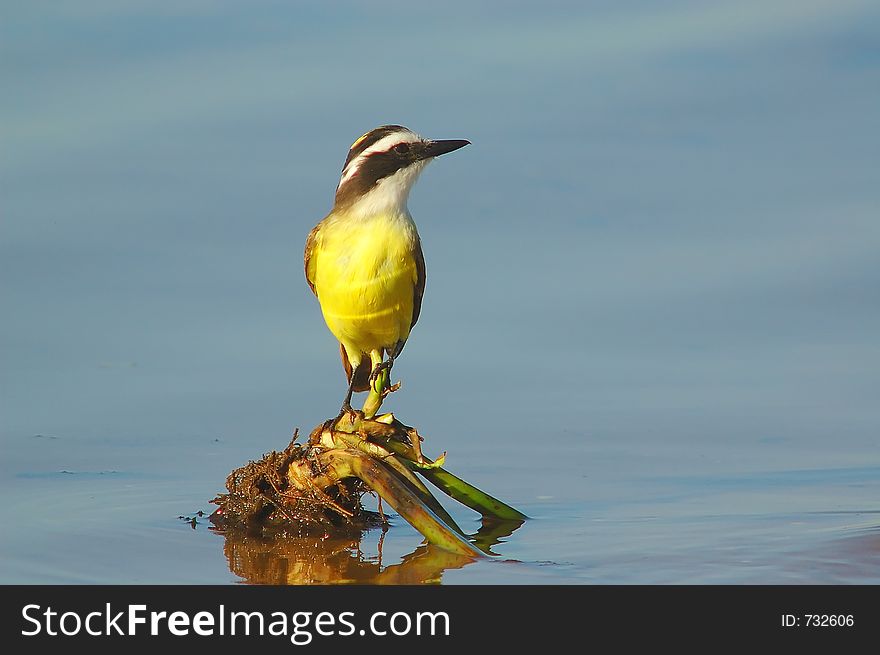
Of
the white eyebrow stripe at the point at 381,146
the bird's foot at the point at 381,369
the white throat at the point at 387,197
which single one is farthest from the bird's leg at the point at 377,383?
the white eyebrow stripe at the point at 381,146

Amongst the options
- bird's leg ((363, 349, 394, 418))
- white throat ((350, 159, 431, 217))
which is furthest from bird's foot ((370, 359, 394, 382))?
white throat ((350, 159, 431, 217))

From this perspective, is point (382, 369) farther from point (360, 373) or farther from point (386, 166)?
point (386, 166)

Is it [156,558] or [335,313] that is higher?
[335,313]

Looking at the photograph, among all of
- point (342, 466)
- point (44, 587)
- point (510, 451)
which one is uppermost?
point (510, 451)

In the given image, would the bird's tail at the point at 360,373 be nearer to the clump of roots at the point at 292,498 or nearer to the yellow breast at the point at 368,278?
the yellow breast at the point at 368,278

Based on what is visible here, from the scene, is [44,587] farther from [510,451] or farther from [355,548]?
[510,451]

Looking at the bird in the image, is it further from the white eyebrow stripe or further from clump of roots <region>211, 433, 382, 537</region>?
clump of roots <region>211, 433, 382, 537</region>

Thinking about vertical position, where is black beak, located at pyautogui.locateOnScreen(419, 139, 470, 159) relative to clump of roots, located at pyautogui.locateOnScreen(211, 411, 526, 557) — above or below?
above

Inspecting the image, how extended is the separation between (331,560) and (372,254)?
1.57 m

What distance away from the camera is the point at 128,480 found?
919cm

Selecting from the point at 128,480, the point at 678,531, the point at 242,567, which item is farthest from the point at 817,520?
the point at 128,480

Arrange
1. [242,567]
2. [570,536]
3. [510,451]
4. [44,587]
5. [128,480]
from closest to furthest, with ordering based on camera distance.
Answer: [44,587] → [242,567] → [570,536] → [128,480] → [510,451]

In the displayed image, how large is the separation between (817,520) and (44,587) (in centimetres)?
379

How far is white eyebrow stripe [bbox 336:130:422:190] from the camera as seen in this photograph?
8.63m
